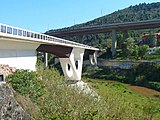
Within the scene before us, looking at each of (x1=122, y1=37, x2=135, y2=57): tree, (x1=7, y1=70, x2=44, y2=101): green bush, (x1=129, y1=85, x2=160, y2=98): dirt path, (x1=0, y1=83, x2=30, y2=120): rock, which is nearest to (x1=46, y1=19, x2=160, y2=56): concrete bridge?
(x1=122, y1=37, x2=135, y2=57): tree

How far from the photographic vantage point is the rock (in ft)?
56.7

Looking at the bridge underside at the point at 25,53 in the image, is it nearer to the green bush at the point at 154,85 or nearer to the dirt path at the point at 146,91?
the dirt path at the point at 146,91

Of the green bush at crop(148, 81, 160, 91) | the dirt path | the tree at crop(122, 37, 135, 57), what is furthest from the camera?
the tree at crop(122, 37, 135, 57)

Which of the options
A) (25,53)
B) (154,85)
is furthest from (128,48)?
(25,53)

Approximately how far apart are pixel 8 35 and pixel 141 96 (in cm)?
2863

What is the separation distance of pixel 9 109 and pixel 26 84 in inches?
323

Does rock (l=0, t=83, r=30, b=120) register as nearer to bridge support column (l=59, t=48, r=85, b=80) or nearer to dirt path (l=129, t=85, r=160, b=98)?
bridge support column (l=59, t=48, r=85, b=80)

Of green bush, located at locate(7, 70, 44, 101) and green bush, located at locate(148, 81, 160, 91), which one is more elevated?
green bush, located at locate(7, 70, 44, 101)

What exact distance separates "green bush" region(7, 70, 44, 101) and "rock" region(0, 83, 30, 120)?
17.4 ft

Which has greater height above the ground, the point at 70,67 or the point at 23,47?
the point at 23,47

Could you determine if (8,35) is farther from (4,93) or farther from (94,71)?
(94,71)

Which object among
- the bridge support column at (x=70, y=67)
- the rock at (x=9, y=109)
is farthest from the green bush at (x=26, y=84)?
the bridge support column at (x=70, y=67)

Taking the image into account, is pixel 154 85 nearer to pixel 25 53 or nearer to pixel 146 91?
pixel 146 91

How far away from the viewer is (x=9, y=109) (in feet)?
57.9
